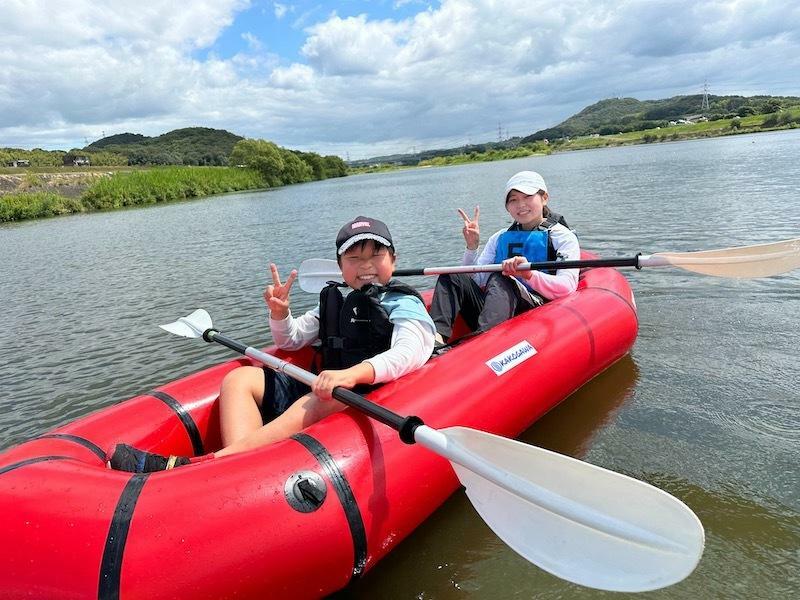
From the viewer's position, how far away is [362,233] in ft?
9.09

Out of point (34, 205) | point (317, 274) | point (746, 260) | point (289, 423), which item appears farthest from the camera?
point (34, 205)

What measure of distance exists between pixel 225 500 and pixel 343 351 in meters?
1.19

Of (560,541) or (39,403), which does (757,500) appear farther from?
(39,403)

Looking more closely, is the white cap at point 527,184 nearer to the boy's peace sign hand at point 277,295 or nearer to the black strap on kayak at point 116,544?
the boy's peace sign hand at point 277,295

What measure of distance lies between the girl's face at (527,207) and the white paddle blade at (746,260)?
3.06 feet

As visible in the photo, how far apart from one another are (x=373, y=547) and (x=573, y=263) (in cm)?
244

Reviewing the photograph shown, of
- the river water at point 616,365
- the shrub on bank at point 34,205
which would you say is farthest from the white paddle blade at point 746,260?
the shrub on bank at point 34,205

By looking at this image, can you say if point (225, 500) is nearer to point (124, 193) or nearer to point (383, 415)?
point (383, 415)

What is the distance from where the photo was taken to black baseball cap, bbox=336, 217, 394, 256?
9.10 feet

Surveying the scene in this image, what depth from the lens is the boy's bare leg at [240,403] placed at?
275cm

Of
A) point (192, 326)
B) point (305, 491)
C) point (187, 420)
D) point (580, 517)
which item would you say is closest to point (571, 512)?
point (580, 517)

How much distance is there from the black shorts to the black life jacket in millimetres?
238

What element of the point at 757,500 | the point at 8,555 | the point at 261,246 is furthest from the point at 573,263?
the point at 261,246

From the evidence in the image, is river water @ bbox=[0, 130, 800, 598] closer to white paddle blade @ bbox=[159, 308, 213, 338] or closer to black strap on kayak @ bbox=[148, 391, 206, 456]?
white paddle blade @ bbox=[159, 308, 213, 338]
